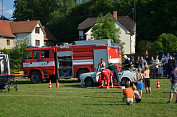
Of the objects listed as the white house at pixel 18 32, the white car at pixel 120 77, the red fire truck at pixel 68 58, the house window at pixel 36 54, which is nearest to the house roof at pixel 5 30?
the white house at pixel 18 32

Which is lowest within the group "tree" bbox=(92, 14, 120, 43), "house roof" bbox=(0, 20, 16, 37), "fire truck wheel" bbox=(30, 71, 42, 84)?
"fire truck wheel" bbox=(30, 71, 42, 84)

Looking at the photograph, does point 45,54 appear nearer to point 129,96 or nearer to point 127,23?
point 129,96

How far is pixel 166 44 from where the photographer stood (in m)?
38.9

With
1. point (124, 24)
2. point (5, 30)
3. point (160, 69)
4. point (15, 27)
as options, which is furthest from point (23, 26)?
point (160, 69)

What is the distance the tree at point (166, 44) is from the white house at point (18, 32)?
1028 inches

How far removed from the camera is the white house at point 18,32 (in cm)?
5503

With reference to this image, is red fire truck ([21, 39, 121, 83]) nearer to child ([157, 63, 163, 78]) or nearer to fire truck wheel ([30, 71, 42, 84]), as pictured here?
fire truck wheel ([30, 71, 42, 84])

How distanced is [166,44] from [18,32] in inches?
1201

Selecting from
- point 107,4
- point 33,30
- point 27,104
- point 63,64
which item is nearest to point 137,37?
point 107,4

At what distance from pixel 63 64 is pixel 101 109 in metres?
13.3

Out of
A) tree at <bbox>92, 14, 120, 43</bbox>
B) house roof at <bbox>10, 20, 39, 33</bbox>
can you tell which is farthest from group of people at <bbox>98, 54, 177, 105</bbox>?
house roof at <bbox>10, 20, 39, 33</bbox>

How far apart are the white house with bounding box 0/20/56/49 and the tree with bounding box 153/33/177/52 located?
2612 centimetres

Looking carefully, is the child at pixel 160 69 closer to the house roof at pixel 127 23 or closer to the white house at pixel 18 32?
the house roof at pixel 127 23

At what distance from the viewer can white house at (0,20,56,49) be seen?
181 feet
